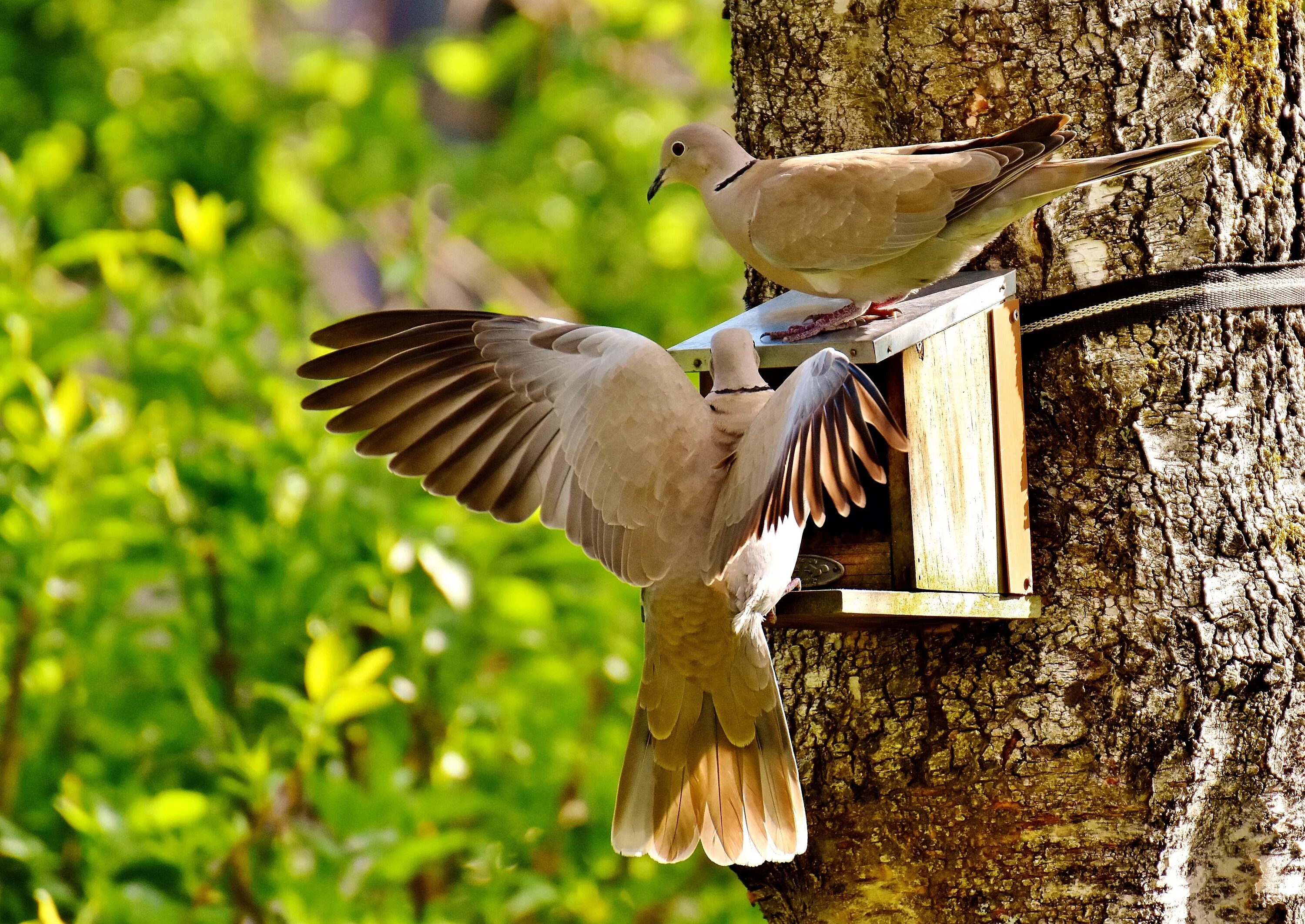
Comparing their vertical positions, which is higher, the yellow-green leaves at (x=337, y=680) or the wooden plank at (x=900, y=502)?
the wooden plank at (x=900, y=502)

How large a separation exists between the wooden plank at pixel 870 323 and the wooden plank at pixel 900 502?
56mm

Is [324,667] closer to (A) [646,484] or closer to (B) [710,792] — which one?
(B) [710,792]

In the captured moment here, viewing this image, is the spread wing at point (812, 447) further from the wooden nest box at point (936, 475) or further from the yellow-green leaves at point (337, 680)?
the yellow-green leaves at point (337, 680)

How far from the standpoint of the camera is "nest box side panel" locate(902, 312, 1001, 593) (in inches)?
79.1

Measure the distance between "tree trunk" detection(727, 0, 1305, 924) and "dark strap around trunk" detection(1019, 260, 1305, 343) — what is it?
27 millimetres

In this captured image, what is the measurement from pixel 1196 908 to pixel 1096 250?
41.3 inches

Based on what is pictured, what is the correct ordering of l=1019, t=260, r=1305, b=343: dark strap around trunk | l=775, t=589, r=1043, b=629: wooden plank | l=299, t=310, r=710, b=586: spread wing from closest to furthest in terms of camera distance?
l=775, t=589, r=1043, b=629: wooden plank
l=299, t=310, r=710, b=586: spread wing
l=1019, t=260, r=1305, b=343: dark strap around trunk

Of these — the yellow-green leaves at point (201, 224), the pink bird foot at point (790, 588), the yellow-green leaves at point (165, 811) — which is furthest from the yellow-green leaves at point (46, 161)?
the pink bird foot at point (790, 588)

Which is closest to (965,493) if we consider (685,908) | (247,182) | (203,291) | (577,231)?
(685,908)

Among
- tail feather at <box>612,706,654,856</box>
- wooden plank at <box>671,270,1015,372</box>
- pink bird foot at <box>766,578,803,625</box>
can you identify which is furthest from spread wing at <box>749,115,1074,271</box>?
tail feather at <box>612,706,654,856</box>

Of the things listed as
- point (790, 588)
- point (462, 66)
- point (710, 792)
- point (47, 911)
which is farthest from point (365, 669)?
point (462, 66)

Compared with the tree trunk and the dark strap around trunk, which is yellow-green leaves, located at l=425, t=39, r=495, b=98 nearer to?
the tree trunk

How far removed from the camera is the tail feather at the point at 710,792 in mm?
2168

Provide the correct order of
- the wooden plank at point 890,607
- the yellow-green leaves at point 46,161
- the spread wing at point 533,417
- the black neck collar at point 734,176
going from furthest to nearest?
the yellow-green leaves at point 46,161 → the black neck collar at point 734,176 → the spread wing at point 533,417 → the wooden plank at point 890,607
